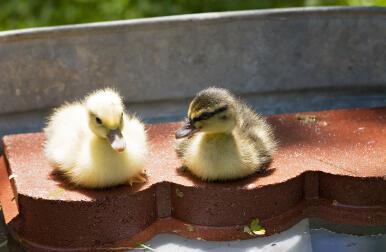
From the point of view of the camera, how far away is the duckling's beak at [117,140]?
230 centimetres

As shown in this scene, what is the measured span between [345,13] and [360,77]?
0.39m

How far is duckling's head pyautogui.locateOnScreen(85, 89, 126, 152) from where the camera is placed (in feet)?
7.69

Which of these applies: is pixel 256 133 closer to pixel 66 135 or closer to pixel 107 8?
pixel 66 135

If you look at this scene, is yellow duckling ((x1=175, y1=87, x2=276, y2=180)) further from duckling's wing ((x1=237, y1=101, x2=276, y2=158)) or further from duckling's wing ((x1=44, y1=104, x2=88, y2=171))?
duckling's wing ((x1=44, y1=104, x2=88, y2=171))

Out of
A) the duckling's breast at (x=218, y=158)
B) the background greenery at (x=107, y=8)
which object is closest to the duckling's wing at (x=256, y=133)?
the duckling's breast at (x=218, y=158)

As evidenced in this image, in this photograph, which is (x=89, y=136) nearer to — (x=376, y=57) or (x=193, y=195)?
(x=193, y=195)

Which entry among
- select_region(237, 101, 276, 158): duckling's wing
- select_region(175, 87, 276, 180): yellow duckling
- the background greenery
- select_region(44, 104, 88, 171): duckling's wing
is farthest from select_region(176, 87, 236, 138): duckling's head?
the background greenery

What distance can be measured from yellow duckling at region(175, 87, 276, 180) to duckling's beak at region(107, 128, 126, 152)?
0.73 ft

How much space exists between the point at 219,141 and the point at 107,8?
2836 mm

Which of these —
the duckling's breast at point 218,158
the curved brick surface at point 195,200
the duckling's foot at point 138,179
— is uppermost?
the duckling's breast at point 218,158

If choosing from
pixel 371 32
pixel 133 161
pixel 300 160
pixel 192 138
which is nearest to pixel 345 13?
pixel 371 32

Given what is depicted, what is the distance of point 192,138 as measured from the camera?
8.51 ft

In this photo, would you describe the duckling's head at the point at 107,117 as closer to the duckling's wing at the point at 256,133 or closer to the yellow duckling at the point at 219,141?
the yellow duckling at the point at 219,141

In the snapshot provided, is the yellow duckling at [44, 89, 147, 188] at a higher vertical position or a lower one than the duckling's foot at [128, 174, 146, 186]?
higher
